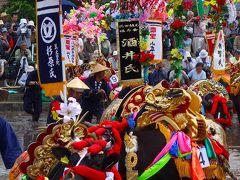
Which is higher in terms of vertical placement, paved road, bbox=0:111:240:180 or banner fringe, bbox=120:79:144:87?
banner fringe, bbox=120:79:144:87

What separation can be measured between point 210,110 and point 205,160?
2109 millimetres

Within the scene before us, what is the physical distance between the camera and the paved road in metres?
11.4

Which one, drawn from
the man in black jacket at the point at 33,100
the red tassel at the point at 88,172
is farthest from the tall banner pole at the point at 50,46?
the man in black jacket at the point at 33,100

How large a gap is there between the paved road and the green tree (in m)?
6.22

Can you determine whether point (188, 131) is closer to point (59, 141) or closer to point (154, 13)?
point (59, 141)

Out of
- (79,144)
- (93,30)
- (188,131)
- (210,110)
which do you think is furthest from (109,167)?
(93,30)

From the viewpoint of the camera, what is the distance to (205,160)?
6.89 meters

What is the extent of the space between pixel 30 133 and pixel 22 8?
1013cm

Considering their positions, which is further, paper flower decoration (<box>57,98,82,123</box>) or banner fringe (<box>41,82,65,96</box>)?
banner fringe (<box>41,82,65,96</box>)

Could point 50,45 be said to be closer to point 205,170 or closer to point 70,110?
point 70,110

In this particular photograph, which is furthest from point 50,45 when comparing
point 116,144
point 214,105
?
point 214,105

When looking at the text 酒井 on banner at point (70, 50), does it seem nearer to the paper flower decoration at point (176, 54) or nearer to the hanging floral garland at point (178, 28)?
the hanging floral garland at point (178, 28)

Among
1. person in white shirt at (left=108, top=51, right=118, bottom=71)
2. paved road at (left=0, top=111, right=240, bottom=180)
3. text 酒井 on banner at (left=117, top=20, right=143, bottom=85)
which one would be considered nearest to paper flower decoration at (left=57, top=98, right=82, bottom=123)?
text 酒井 on banner at (left=117, top=20, right=143, bottom=85)

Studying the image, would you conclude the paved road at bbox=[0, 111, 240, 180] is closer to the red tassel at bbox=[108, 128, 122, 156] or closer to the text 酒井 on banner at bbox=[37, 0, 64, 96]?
the text 酒井 on banner at bbox=[37, 0, 64, 96]
